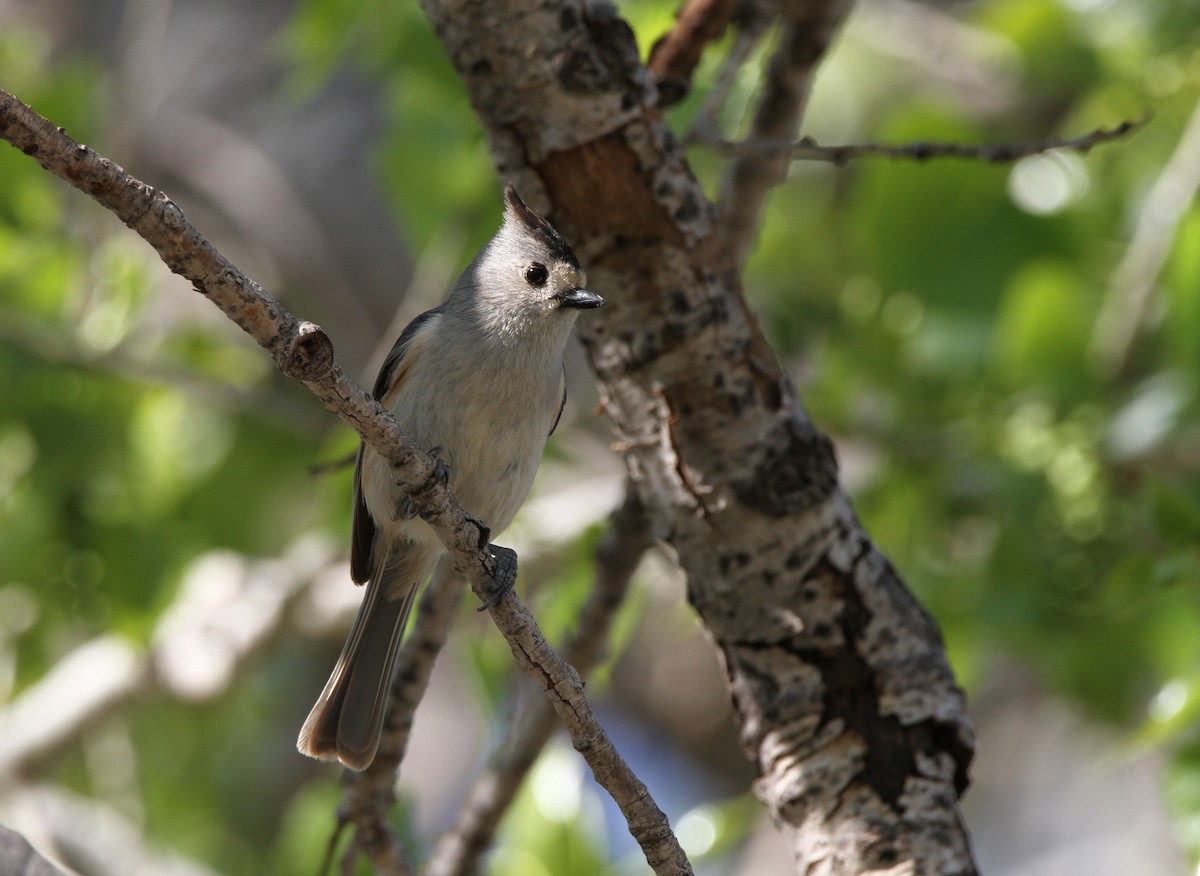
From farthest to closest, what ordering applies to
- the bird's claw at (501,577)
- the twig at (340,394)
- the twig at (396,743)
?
the twig at (396,743) → the bird's claw at (501,577) → the twig at (340,394)

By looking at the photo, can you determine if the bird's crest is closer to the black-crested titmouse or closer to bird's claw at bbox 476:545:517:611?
the black-crested titmouse

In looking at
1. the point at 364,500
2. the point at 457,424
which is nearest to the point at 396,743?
the point at 364,500

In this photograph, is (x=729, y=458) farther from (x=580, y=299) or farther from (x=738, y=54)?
(x=738, y=54)

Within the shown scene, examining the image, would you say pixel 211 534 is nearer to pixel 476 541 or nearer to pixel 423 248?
pixel 423 248

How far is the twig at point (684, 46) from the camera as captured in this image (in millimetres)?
2654

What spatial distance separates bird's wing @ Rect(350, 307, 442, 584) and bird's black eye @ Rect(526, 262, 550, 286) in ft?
0.88

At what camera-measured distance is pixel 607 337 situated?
2.41m

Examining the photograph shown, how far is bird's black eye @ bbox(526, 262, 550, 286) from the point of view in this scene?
9.13 ft

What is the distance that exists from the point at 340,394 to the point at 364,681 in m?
1.30

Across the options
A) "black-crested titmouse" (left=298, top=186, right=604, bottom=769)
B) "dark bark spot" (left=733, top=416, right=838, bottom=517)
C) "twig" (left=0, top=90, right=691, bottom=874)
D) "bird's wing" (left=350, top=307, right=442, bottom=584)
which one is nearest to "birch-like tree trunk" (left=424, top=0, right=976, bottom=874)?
"dark bark spot" (left=733, top=416, right=838, bottom=517)

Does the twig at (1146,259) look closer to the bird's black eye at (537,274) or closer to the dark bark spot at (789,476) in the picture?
the dark bark spot at (789,476)

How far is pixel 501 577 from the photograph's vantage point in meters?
2.23

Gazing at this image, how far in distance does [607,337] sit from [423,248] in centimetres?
153

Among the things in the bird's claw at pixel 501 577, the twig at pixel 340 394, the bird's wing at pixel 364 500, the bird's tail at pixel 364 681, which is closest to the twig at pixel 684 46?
the bird's wing at pixel 364 500
